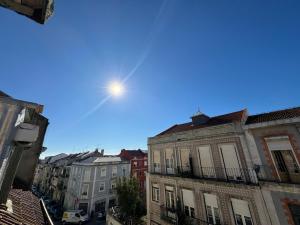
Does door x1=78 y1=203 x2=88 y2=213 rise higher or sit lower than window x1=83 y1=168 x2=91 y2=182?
lower

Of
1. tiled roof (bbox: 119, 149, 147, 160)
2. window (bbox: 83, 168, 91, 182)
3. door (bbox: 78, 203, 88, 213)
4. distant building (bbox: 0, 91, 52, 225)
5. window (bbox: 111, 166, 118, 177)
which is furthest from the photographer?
tiled roof (bbox: 119, 149, 147, 160)

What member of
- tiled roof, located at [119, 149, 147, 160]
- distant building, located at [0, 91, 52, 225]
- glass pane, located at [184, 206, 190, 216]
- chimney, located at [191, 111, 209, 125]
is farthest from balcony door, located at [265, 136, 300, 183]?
tiled roof, located at [119, 149, 147, 160]

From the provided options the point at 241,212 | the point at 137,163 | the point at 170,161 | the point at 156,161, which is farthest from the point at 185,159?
the point at 137,163

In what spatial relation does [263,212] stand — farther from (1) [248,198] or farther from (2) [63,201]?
(2) [63,201]

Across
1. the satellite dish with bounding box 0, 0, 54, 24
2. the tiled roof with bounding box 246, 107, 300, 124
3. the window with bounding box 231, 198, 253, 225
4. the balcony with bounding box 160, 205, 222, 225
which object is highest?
the tiled roof with bounding box 246, 107, 300, 124

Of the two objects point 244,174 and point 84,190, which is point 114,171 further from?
point 244,174

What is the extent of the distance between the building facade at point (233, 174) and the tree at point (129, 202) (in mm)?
3763

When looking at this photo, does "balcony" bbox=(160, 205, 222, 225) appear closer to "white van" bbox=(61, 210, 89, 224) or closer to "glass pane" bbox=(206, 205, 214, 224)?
"glass pane" bbox=(206, 205, 214, 224)

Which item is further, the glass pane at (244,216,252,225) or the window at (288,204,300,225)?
the glass pane at (244,216,252,225)

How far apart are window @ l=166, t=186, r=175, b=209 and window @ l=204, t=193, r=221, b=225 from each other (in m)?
3.44

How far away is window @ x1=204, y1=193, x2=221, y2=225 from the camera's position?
11334 millimetres

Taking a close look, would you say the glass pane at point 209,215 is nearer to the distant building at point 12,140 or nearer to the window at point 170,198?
the window at point 170,198

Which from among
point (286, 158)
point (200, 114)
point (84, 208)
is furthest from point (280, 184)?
point (84, 208)

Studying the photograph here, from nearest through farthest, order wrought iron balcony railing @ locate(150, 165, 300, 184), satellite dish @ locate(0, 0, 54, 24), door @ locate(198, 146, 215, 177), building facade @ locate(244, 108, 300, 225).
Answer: satellite dish @ locate(0, 0, 54, 24) < building facade @ locate(244, 108, 300, 225) < wrought iron balcony railing @ locate(150, 165, 300, 184) < door @ locate(198, 146, 215, 177)
